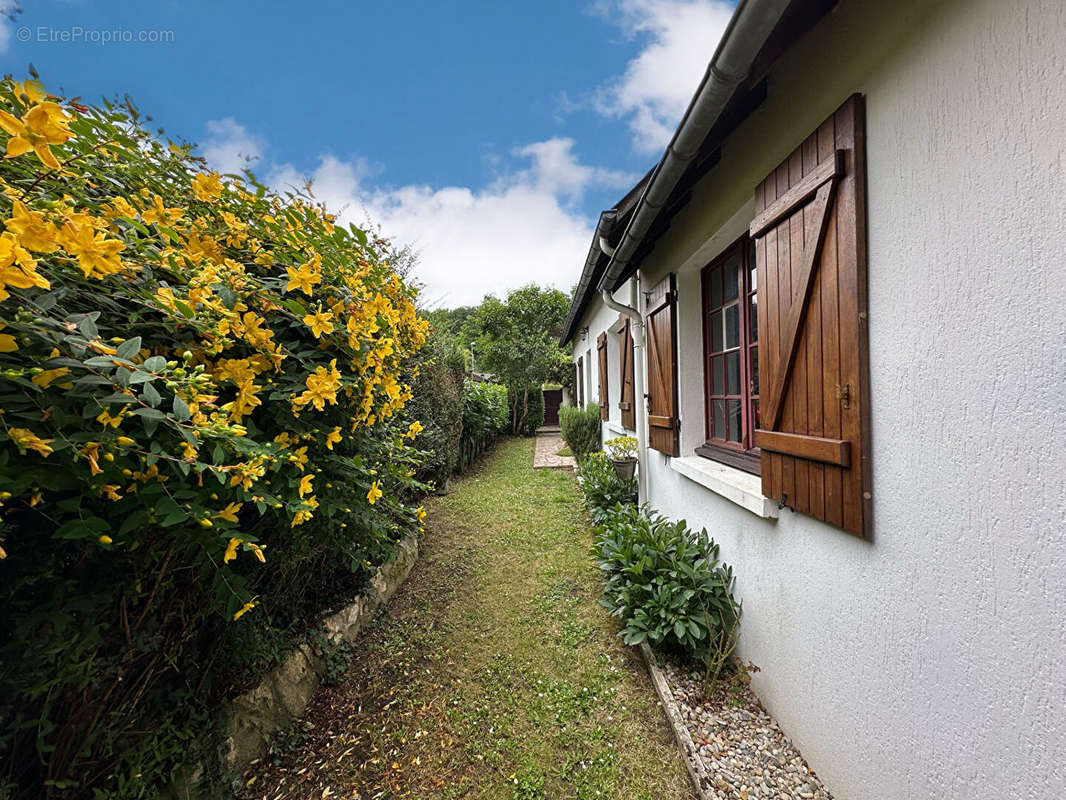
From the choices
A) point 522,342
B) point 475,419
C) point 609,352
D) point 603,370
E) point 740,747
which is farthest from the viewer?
point 522,342

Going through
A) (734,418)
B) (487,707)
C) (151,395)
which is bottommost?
(487,707)

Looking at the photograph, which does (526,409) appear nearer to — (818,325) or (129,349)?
(818,325)

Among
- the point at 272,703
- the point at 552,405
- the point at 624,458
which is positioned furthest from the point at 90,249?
the point at 552,405

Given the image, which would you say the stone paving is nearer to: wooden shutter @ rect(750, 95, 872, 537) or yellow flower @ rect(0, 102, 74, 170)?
wooden shutter @ rect(750, 95, 872, 537)

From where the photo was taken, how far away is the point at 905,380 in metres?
1.23

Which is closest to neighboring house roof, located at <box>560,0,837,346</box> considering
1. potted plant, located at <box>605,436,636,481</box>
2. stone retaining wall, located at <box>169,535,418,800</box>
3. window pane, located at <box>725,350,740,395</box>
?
window pane, located at <box>725,350,740,395</box>

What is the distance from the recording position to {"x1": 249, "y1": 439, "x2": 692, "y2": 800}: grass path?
1.79 metres

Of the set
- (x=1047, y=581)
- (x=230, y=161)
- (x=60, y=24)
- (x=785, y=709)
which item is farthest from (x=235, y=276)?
(x=785, y=709)

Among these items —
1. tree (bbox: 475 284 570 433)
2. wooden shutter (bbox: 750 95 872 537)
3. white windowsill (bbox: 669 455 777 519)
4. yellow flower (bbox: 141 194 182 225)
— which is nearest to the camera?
yellow flower (bbox: 141 194 182 225)

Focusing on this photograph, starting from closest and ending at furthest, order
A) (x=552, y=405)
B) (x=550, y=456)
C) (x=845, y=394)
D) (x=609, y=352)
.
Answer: (x=845, y=394) < (x=609, y=352) < (x=550, y=456) < (x=552, y=405)

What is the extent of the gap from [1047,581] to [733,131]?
7.74 ft

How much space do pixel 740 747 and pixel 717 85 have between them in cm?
284

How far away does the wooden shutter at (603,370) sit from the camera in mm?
7102

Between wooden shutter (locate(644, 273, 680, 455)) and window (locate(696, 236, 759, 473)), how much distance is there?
252 mm
